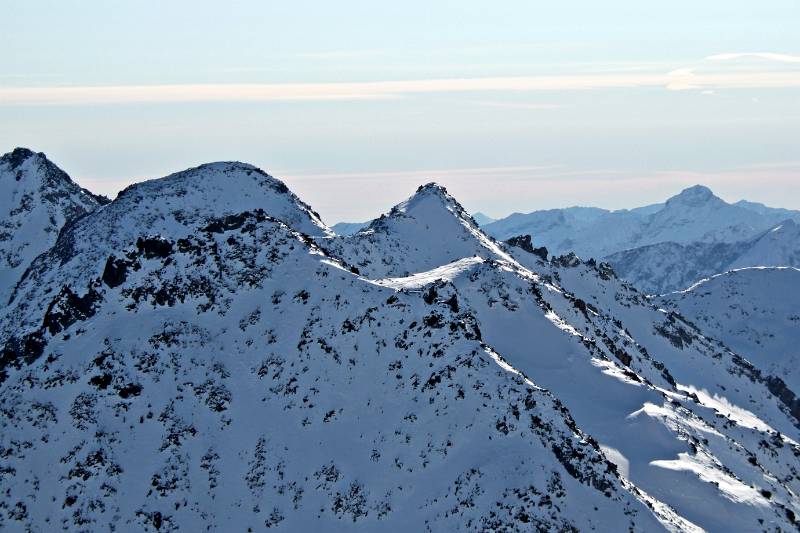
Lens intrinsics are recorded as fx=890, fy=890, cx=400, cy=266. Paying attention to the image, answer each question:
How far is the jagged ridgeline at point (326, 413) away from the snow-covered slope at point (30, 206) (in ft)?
277

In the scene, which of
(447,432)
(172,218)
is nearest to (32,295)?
(172,218)

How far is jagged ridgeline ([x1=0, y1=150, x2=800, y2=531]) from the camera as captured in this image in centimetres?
5512

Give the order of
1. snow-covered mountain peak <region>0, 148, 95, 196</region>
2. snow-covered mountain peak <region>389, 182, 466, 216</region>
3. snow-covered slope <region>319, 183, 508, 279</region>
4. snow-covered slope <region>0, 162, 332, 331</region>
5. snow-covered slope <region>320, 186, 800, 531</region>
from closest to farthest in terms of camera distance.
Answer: snow-covered slope <region>320, 186, 800, 531</region>, snow-covered slope <region>319, 183, 508, 279</region>, snow-covered slope <region>0, 162, 332, 331</region>, snow-covered mountain peak <region>389, 182, 466, 216</region>, snow-covered mountain peak <region>0, 148, 95, 196</region>

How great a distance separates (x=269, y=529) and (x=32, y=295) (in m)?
75.0

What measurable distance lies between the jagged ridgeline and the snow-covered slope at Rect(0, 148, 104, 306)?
277ft

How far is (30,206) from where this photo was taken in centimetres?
16562

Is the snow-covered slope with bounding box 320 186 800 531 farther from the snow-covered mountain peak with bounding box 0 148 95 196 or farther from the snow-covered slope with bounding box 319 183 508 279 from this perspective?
the snow-covered mountain peak with bounding box 0 148 95 196

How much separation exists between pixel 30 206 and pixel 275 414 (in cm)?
11973

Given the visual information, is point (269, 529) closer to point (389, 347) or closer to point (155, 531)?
point (155, 531)

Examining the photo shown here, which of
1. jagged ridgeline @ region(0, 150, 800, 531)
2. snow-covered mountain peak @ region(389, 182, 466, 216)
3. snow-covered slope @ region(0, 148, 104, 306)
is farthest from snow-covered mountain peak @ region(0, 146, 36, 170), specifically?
jagged ridgeline @ region(0, 150, 800, 531)

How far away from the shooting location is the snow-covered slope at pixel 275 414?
5431 centimetres

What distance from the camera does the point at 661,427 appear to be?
7031cm

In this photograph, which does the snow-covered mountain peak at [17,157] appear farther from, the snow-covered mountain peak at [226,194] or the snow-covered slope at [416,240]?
the snow-covered slope at [416,240]

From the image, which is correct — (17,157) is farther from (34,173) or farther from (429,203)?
(429,203)
